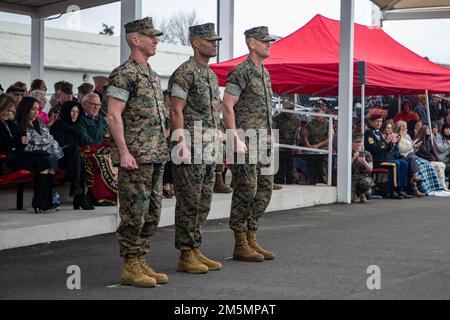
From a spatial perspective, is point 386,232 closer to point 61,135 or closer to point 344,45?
point 61,135

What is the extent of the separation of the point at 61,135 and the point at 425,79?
8.46 meters

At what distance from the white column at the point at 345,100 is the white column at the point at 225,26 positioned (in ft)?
8.88

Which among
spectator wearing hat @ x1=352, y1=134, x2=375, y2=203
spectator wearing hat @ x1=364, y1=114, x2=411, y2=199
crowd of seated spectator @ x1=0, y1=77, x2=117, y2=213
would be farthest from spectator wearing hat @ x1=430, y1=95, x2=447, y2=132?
crowd of seated spectator @ x1=0, y1=77, x2=117, y2=213

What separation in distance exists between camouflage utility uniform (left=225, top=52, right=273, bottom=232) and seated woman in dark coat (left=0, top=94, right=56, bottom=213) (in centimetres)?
287

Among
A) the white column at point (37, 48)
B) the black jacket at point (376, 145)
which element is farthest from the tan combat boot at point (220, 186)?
the white column at point (37, 48)

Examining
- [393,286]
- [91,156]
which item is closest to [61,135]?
[91,156]

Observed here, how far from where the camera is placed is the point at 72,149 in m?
10.4

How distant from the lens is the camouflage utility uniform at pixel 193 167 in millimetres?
7168

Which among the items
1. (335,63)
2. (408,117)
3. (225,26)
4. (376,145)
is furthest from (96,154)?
(408,117)

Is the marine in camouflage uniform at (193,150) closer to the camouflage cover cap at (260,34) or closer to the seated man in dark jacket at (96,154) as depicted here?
the camouflage cover cap at (260,34)

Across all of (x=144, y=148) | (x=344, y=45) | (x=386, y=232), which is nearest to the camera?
(x=144, y=148)

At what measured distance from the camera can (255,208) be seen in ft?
26.7

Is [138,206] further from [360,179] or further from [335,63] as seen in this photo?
[335,63]

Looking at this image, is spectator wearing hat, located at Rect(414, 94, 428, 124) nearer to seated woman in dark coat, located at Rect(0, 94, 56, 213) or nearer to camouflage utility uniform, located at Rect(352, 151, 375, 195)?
camouflage utility uniform, located at Rect(352, 151, 375, 195)
